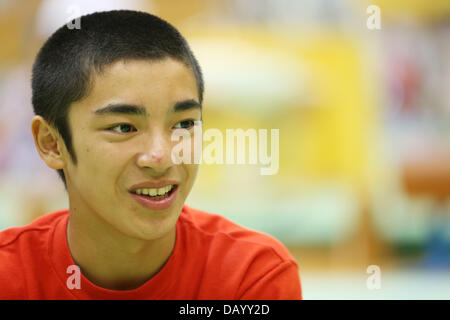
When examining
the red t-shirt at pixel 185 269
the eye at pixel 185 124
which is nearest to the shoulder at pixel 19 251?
the red t-shirt at pixel 185 269

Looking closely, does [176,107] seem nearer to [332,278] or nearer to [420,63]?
[332,278]

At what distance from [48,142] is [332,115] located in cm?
217

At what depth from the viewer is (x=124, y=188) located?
112cm

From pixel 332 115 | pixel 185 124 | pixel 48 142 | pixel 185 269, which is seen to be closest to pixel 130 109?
pixel 185 124

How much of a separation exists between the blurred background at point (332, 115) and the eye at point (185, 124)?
1900 millimetres

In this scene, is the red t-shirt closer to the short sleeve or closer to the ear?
the short sleeve

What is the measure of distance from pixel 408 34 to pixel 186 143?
239 centimetres

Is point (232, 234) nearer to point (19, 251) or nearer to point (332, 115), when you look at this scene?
point (19, 251)

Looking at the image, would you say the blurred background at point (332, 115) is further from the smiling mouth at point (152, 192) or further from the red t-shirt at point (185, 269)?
the smiling mouth at point (152, 192)

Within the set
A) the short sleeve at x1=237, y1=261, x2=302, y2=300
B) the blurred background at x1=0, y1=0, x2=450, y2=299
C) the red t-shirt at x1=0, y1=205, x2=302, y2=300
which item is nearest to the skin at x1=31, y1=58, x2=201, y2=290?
the red t-shirt at x1=0, y1=205, x2=302, y2=300

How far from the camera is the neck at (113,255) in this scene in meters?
1.24

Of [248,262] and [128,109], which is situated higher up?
[128,109]
